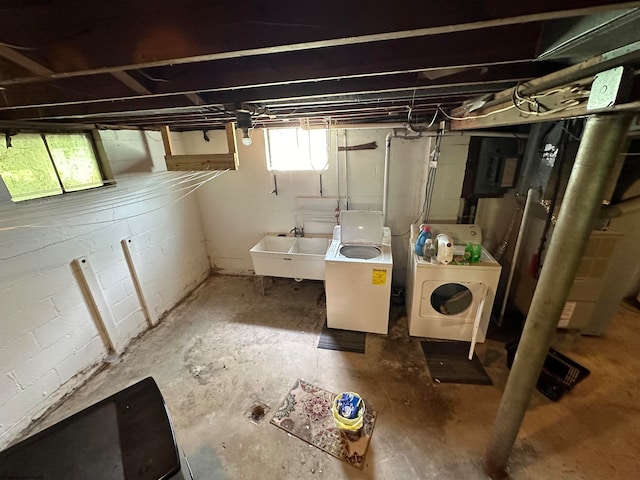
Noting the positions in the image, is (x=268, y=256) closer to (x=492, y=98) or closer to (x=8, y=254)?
(x=8, y=254)

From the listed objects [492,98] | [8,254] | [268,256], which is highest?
[492,98]

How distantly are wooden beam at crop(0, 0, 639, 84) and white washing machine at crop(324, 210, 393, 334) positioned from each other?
73.0 inches

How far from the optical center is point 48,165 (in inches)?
78.3

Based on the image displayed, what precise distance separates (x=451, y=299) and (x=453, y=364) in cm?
58

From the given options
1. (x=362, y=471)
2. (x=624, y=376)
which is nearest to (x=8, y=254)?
(x=362, y=471)

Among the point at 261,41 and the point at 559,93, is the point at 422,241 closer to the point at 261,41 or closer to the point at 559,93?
the point at 559,93

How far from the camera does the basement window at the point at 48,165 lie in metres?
1.78

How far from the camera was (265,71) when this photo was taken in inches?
38.9

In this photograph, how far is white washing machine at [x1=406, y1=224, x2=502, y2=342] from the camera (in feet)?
7.16

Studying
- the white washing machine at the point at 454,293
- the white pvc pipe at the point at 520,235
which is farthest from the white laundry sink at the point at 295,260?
the white pvc pipe at the point at 520,235

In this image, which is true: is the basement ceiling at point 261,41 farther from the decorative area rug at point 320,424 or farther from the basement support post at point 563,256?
the decorative area rug at point 320,424

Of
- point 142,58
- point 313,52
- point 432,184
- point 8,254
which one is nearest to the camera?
point 142,58

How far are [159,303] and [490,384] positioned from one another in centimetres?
328

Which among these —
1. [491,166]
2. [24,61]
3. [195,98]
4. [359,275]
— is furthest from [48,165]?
[491,166]
